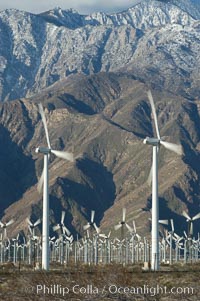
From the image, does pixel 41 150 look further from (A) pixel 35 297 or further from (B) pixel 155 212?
(A) pixel 35 297

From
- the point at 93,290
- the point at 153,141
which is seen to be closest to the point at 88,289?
the point at 93,290

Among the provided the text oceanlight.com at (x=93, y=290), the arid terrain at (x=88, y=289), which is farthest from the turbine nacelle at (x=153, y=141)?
→ the text oceanlight.com at (x=93, y=290)

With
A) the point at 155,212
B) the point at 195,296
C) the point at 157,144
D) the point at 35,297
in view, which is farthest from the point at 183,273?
the point at 35,297

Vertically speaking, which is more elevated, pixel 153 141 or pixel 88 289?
pixel 153 141

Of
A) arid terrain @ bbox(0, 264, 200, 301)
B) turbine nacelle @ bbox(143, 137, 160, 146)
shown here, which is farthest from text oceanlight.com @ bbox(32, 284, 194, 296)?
turbine nacelle @ bbox(143, 137, 160, 146)

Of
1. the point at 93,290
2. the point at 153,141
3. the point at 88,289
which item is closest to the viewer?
the point at 93,290

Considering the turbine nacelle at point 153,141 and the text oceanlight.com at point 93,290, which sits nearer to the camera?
the text oceanlight.com at point 93,290

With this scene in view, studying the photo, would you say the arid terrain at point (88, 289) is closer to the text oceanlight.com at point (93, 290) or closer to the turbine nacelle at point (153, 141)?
the text oceanlight.com at point (93, 290)

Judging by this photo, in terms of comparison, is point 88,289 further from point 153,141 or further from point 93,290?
point 153,141

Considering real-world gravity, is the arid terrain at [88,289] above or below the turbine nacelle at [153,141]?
below

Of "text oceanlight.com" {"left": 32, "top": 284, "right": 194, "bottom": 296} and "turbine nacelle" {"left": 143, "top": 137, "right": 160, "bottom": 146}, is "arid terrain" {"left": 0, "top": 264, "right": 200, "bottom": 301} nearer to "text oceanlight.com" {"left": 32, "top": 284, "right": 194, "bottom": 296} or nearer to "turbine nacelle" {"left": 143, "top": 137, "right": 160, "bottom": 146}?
"text oceanlight.com" {"left": 32, "top": 284, "right": 194, "bottom": 296}

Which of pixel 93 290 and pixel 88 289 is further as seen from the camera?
pixel 88 289
